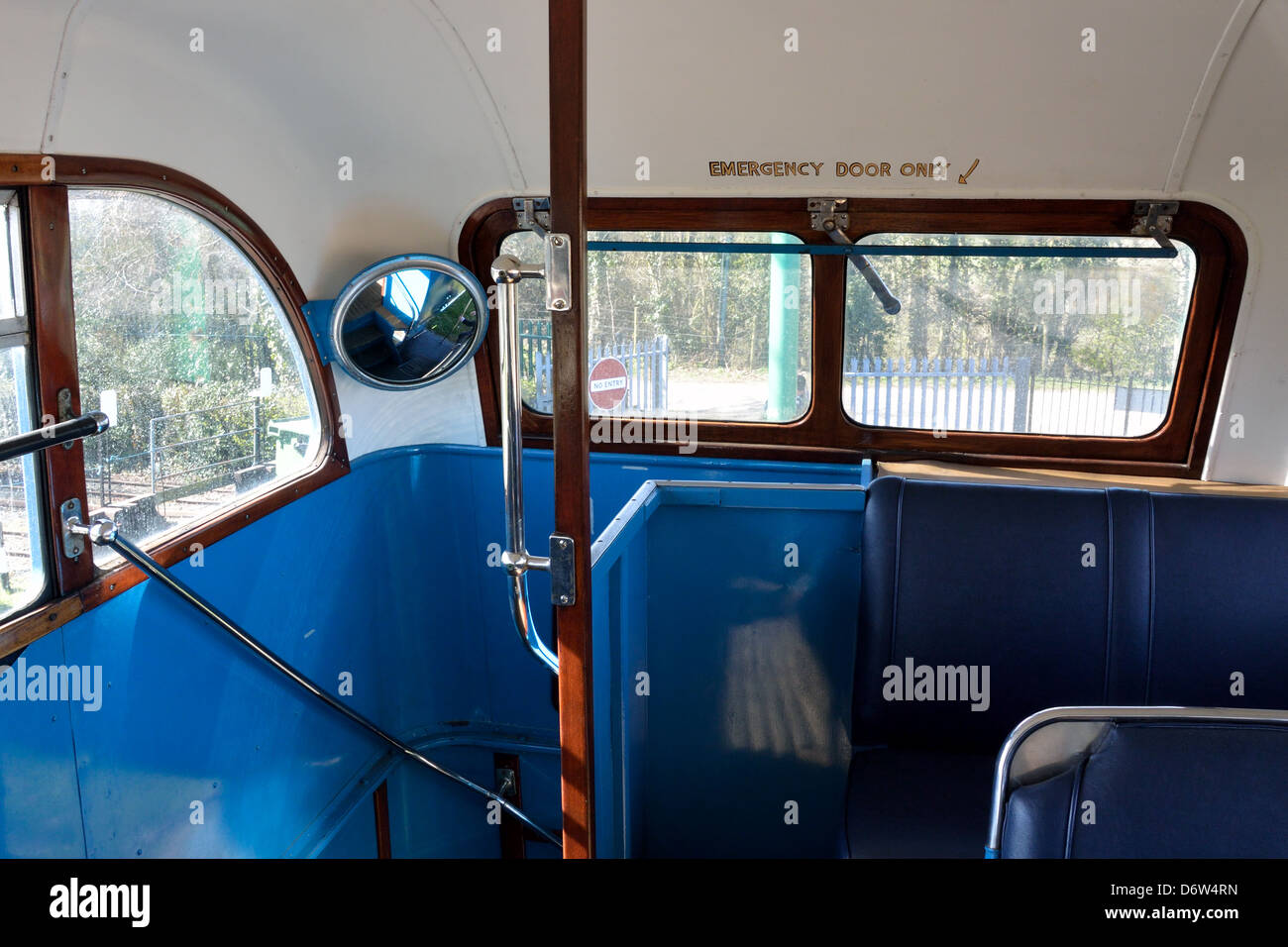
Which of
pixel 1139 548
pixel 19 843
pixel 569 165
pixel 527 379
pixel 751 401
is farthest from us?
pixel 527 379

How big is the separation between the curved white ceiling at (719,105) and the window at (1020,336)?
22 centimetres

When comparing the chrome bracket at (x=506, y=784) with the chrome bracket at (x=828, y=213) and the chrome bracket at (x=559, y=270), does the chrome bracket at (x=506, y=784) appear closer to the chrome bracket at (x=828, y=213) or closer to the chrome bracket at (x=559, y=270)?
the chrome bracket at (x=828, y=213)

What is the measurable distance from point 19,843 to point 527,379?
7.81ft

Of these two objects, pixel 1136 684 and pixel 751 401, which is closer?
pixel 1136 684

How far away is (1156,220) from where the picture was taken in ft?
10.5

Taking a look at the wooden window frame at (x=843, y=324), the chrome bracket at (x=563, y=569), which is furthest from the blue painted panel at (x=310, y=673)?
the chrome bracket at (x=563, y=569)

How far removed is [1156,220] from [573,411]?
97.5 inches

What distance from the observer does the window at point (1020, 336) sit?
3.37 meters

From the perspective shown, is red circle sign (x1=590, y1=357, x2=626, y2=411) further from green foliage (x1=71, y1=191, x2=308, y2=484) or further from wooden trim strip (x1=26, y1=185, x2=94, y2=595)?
wooden trim strip (x1=26, y1=185, x2=94, y2=595)

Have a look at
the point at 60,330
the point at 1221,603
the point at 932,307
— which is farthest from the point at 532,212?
the point at 1221,603

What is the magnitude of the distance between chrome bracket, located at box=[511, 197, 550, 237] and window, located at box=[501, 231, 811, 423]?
0.11 meters
